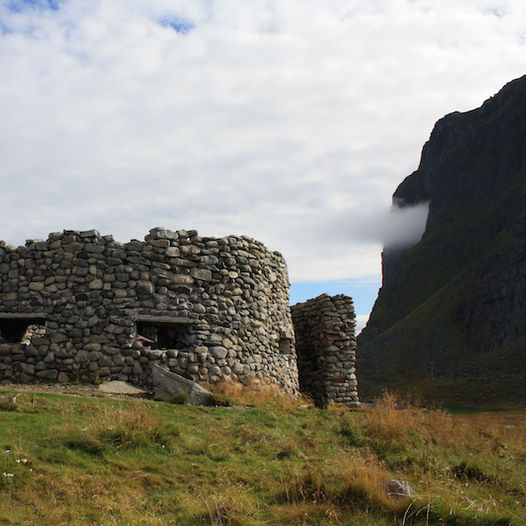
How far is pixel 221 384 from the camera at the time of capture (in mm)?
13688

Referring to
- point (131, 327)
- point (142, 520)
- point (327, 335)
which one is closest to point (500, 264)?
point (327, 335)

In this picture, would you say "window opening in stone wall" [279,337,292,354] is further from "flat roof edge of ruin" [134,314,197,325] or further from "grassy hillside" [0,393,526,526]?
"grassy hillside" [0,393,526,526]

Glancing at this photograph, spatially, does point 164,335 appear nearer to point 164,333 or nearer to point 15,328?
point 164,333

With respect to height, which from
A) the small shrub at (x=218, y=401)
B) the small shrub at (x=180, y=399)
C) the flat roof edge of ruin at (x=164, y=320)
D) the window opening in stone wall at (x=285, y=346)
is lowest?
the small shrub at (x=218, y=401)

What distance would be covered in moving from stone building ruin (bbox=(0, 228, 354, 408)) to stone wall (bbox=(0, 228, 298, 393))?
0.02m

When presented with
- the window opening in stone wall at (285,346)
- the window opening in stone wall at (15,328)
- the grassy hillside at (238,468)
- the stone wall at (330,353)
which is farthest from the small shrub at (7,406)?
the stone wall at (330,353)

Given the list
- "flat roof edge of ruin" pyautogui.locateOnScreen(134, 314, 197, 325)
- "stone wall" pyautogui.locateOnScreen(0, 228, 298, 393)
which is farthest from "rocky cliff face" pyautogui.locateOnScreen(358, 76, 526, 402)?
"flat roof edge of ruin" pyautogui.locateOnScreen(134, 314, 197, 325)

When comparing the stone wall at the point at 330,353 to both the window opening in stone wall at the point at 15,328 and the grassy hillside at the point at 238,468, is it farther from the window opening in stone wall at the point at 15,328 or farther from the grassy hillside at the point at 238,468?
the window opening in stone wall at the point at 15,328

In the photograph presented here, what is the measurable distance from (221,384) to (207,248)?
362 cm

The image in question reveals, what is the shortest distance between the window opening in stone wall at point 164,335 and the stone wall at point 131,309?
1.1 inches

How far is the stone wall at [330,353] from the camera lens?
57.9 feet

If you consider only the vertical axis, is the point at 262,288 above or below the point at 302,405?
above

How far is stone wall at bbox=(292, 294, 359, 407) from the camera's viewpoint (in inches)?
695

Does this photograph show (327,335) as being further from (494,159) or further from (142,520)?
(494,159)
